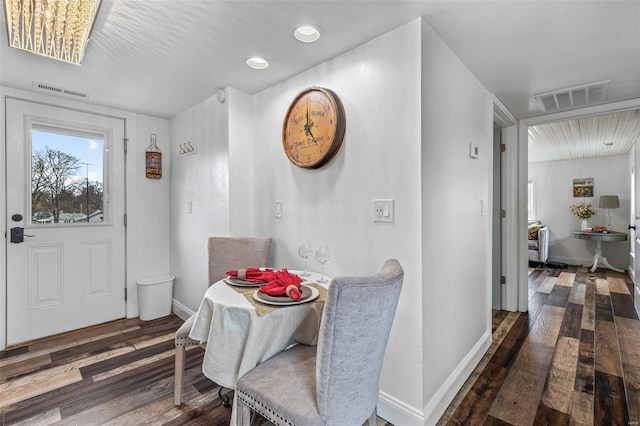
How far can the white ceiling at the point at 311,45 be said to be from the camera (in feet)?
4.95

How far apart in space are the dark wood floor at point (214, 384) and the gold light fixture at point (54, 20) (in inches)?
80.9

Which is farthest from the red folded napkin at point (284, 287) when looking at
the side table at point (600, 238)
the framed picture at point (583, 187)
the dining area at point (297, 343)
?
the framed picture at point (583, 187)

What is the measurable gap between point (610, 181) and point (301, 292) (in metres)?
7.29

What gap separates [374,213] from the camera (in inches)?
69.1

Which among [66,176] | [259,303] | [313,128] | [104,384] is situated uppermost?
[313,128]

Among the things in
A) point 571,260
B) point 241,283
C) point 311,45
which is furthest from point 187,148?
point 571,260

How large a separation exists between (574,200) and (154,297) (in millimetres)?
7809

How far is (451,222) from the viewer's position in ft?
6.20

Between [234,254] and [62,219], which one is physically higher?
[62,219]

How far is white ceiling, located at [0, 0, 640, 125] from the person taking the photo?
4.95ft

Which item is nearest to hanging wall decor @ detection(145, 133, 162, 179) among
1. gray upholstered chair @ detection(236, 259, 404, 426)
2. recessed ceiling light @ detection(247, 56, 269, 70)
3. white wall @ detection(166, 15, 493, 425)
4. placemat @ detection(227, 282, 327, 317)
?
white wall @ detection(166, 15, 493, 425)

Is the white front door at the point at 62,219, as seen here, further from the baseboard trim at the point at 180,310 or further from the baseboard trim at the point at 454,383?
the baseboard trim at the point at 454,383

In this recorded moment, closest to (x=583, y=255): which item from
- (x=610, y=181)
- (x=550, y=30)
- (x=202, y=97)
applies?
(x=610, y=181)

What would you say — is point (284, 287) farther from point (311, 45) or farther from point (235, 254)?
point (311, 45)
